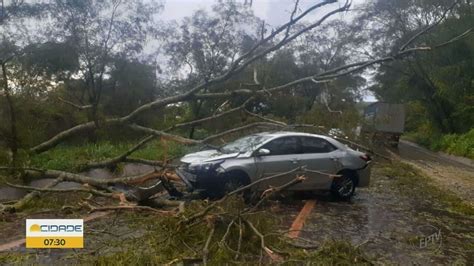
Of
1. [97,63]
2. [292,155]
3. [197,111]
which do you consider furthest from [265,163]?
[197,111]

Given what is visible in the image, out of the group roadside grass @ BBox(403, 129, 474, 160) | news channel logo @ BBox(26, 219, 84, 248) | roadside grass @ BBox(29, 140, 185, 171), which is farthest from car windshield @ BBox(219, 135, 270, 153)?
roadside grass @ BBox(403, 129, 474, 160)

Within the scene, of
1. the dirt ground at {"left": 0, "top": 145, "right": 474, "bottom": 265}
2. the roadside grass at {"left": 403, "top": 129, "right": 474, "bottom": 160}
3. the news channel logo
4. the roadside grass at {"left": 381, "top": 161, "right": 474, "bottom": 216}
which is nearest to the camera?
the news channel logo

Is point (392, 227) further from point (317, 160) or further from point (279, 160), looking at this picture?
point (279, 160)

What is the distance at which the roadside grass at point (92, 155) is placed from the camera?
34.7 ft

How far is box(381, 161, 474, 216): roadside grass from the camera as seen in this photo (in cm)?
926

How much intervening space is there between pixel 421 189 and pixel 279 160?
5.29 m

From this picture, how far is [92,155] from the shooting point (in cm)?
1251

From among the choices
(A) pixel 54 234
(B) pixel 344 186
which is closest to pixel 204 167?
(A) pixel 54 234

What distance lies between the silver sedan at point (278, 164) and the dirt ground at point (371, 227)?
1.54 feet

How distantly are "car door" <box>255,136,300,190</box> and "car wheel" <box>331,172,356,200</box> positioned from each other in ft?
3.93

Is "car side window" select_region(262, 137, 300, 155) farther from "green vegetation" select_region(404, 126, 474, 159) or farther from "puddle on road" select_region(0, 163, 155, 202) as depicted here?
"green vegetation" select_region(404, 126, 474, 159)

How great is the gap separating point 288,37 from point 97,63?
29.4 ft

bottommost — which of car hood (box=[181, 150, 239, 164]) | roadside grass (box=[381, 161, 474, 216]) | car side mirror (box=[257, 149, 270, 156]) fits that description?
roadside grass (box=[381, 161, 474, 216])

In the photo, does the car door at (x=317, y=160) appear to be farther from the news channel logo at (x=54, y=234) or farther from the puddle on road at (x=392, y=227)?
the news channel logo at (x=54, y=234)
